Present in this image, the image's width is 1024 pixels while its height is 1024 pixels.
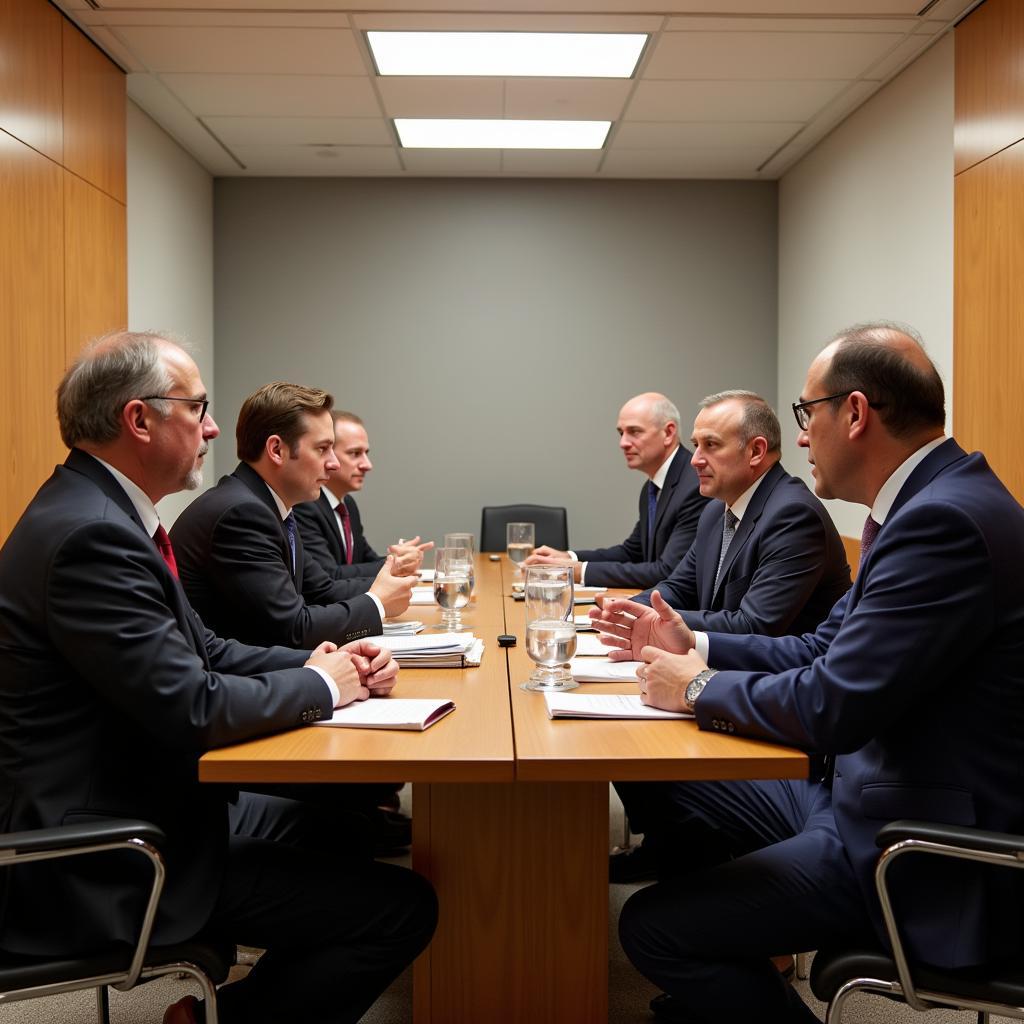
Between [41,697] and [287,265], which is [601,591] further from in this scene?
[287,265]

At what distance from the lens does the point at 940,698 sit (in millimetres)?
1646

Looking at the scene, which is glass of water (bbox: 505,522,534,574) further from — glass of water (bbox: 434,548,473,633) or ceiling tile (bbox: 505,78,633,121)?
ceiling tile (bbox: 505,78,633,121)

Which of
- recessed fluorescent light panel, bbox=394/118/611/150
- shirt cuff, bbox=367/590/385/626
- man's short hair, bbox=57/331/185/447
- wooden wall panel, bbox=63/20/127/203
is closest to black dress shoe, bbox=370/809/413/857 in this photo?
shirt cuff, bbox=367/590/385/626

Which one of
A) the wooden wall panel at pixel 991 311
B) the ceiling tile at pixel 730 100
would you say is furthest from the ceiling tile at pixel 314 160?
the wooden wall panel at pixel 991 311

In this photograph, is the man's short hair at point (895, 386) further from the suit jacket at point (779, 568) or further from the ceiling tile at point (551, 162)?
the ceiling tile at point (551, 162)

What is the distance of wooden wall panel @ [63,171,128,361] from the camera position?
451cm

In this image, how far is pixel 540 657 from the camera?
2.15m

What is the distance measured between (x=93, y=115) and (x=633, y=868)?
4.01 meters

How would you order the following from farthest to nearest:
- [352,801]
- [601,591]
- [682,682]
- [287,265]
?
[287,265], [601,591], [352,801], [682,682]

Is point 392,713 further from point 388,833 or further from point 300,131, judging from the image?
point 300,131

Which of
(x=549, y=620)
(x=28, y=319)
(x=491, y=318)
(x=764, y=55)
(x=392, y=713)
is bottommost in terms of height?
(x=392, y=713)

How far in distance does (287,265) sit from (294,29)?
8.69ft

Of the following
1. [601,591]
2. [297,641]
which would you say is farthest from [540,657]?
[601,591]

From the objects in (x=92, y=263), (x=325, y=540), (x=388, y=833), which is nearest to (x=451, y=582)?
(x=388, y=833)
